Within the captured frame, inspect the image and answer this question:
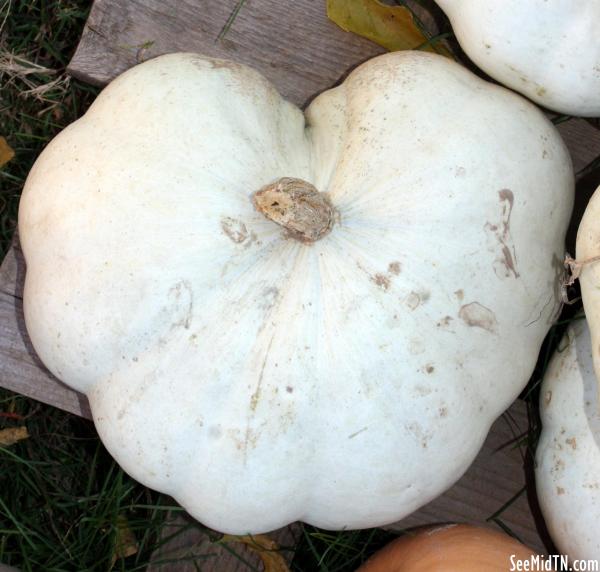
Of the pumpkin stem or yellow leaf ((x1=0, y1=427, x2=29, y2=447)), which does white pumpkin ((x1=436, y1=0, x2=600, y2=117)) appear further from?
yellow leaf ((x1=0, y1=427, x2=29, y2=447))

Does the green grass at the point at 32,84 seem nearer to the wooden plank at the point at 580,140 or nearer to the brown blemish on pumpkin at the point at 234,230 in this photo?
the brown blemish on pumpkin at the point at 234,230

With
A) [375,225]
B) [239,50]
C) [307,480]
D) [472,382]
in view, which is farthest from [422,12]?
[307,480]

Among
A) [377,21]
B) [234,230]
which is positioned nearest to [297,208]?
[234,230]

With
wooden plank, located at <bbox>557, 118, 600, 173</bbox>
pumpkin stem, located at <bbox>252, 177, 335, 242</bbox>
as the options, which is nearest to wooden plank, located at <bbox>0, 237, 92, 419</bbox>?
pumpkin stem, located at <bbox>252, 177, 335, 242</bbox>

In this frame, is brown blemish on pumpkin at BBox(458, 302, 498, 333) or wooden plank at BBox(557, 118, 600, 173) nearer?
brown blemish on pumpkin at BBox(458, 302, 498, 333)

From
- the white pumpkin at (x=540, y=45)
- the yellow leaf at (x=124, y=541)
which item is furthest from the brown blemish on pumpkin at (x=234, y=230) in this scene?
the yellow leaf at (x=124, y=541)
